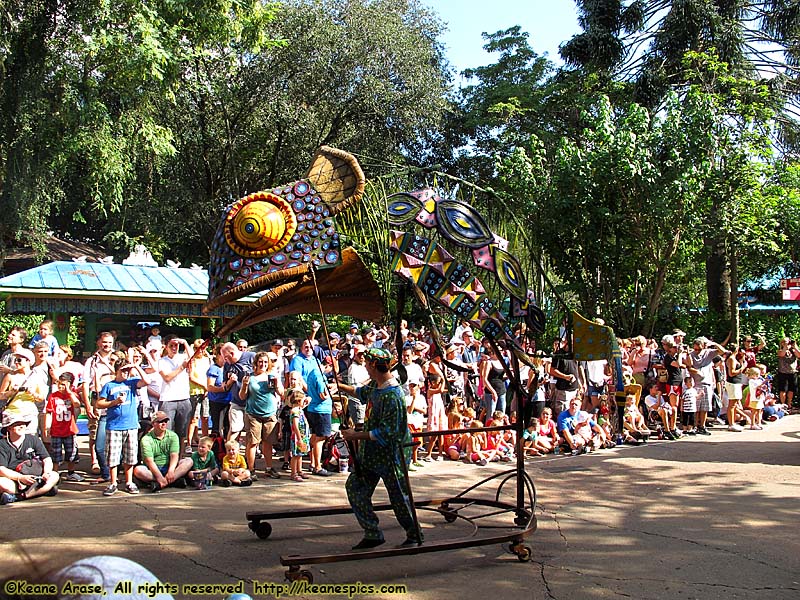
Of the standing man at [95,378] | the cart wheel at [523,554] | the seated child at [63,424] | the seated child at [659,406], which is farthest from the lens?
the seated child at [659,406]

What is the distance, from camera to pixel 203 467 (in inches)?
345

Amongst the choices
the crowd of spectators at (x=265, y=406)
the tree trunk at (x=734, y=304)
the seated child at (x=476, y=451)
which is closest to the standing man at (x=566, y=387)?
the crowd of spectators at (x=265, y=406)

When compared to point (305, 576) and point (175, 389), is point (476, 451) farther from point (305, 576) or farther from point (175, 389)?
point (305, 576)

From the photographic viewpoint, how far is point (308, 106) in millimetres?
24828

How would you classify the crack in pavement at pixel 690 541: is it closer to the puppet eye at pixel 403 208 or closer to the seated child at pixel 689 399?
the puppet eye at pixel 403 208

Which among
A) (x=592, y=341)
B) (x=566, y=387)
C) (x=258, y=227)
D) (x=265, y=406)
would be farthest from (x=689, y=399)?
(x=258, y=227)

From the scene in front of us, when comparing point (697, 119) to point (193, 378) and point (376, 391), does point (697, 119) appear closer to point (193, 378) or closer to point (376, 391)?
point (193, 378)

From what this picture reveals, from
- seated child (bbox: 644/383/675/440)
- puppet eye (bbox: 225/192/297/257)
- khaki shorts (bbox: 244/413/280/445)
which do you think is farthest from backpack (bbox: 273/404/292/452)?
seated child (bbox: 644/383/675/440)

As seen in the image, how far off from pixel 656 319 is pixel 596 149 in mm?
5110

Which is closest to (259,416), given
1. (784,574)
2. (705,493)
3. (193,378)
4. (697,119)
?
(193,378)

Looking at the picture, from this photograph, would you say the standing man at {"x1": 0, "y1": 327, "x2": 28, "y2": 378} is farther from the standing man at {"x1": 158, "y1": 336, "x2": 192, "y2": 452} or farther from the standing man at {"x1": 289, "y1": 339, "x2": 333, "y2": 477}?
the standing man at {"x1": 289, "y1": 339, "x2": 333, "y2": 477}

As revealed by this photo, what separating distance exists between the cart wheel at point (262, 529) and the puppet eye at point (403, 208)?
2.72 metres

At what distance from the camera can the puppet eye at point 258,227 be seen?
17.2 feet

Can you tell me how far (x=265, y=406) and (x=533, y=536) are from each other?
13.5ft
